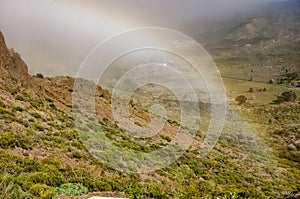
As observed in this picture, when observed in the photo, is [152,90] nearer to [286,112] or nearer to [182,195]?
[286,112]

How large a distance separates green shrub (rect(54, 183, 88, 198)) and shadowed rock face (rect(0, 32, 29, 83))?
14013 mm

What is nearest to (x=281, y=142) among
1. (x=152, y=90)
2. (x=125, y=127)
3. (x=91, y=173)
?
(x=125, y=127)

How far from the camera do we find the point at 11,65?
20.5m

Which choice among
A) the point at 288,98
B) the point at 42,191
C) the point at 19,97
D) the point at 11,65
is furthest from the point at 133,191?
the point at 288,98

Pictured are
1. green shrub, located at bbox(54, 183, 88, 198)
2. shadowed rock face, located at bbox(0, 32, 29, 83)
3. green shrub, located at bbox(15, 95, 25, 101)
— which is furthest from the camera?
shadowed rock face, located at bbox(0, 32, 29, 83)

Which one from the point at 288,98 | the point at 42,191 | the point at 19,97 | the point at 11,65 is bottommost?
the point at 42,191

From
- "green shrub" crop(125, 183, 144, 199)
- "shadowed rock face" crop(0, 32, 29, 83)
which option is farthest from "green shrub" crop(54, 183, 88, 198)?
"shadowed rock face" crop(0, 32, 29, 83)

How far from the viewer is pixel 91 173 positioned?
1052 centimetres

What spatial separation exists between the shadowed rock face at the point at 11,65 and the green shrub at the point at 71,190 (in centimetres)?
1401

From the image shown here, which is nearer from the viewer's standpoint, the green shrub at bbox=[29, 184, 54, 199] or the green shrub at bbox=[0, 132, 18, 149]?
the green shrub at bbox=[29, 184, 54, 199]

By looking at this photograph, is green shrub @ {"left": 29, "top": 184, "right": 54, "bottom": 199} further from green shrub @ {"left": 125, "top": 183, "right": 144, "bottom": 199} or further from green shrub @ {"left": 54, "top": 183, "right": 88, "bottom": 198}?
green shrub @ {"left": 125, "top": 183, "right": 144, "bottom": 199}

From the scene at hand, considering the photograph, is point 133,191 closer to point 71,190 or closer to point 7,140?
point 71,190

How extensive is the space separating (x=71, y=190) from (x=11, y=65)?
15.7 m

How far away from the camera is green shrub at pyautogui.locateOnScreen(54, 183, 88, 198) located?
784 centimetres
